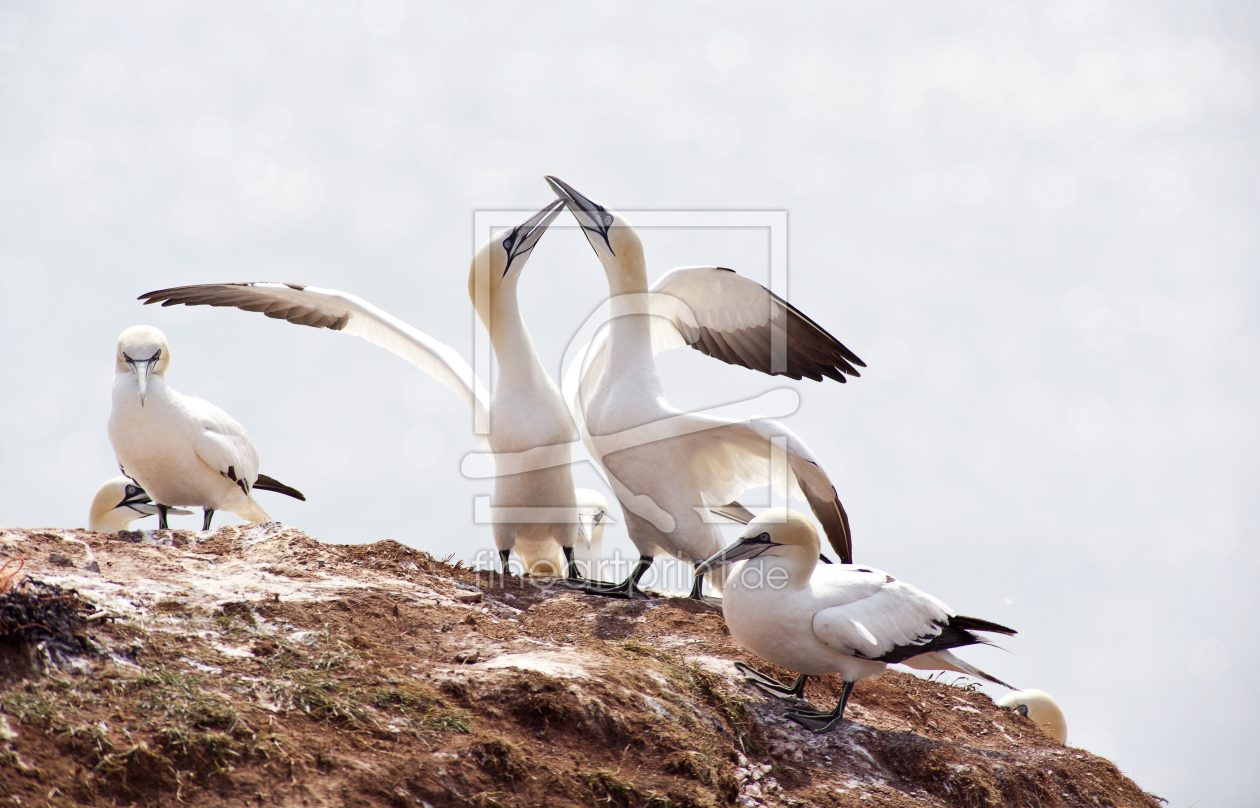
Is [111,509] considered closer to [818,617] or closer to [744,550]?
[744,550]

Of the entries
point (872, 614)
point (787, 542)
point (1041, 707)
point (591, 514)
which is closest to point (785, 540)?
point (787, 542)

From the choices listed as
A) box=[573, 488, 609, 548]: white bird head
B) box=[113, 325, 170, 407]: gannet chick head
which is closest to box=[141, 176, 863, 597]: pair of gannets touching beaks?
box=[573, 488, 609, 548]: white bird head

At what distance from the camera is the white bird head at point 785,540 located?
4875 millimetres

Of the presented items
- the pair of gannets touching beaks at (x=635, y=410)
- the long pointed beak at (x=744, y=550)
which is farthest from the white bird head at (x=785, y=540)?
the pair of gannets touching beaks at (x=635, y=410)

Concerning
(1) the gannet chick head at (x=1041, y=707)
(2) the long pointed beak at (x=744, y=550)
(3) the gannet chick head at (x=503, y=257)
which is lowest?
(1) the gannet chick head at (x=1041, y=707)

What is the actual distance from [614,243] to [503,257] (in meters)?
0.78

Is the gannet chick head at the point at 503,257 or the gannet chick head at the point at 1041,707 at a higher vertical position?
the gannet chick head at the point at 503,257

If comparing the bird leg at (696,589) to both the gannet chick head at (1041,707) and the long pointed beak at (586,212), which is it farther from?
the gannet chick head at (1041,707)

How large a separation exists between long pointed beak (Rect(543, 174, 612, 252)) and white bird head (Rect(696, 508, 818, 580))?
8.37ft

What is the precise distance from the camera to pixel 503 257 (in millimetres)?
6875

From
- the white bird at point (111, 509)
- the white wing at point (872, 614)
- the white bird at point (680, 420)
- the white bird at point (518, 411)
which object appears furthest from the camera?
the white bird at point (111, 509)

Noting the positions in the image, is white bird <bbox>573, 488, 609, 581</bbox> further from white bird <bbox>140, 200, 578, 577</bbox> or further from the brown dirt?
the brown dirt

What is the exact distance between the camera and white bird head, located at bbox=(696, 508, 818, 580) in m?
4.88

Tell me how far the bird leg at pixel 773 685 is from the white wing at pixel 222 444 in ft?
14.1
